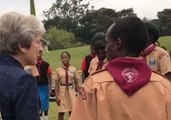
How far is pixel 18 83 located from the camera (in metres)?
3.37

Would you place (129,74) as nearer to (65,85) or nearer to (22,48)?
(22,48)

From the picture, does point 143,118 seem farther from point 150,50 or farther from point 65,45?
point 65,45

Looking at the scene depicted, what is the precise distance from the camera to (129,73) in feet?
11.3

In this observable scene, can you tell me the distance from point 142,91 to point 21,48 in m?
0.87

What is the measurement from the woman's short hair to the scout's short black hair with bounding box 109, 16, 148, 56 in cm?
56

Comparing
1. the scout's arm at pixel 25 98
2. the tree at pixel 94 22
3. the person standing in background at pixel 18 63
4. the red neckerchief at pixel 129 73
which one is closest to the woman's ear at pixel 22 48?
the person standing in background at pixel 18 63

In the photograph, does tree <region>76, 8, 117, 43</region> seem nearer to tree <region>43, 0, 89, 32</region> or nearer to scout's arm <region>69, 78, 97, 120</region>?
tree <region>43, 0, 89, 32</region>

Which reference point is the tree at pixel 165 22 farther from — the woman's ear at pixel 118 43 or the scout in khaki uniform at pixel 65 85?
the woman's ear at pixel 118 43

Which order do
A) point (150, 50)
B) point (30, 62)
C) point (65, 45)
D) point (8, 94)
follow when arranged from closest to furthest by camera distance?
point (8, 94) < point (30, 62) < point (150, 50) < point (65, 45)

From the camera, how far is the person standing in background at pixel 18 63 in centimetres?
336

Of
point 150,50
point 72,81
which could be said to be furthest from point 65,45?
point 150,50

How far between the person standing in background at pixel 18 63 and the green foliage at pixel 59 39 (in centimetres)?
8662

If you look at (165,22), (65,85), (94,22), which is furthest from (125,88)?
(94,22)

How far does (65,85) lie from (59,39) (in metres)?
81.1
